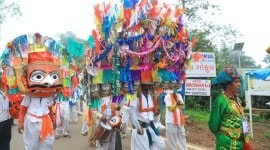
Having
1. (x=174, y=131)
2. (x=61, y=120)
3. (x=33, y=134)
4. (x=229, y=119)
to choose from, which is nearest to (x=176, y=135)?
(x=174, y=131)

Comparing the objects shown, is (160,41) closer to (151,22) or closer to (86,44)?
(151,22)

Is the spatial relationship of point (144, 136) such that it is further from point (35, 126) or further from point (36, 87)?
point (36, 87)

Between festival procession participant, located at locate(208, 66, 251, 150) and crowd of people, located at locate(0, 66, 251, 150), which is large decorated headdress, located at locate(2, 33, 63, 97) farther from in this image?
festival procession participant, located at locate(208, 66, 251, 150)

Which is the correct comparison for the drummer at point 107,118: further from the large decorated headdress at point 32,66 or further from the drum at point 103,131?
the large decorated headdress at point 32,66

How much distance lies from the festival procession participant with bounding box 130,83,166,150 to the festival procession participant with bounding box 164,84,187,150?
6.07 feet

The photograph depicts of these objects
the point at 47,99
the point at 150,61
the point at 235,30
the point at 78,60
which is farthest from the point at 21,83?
the point at 235,30

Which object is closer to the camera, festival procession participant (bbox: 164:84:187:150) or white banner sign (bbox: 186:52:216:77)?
festival procession participant (bbox: 164:84:187:150)

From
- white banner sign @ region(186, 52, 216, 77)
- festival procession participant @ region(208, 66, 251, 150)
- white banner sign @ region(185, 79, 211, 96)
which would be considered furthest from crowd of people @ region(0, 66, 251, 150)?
white banner sign @ region(185, 79, 211, 96)

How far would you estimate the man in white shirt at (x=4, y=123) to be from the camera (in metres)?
6.79

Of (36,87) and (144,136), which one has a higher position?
(36,87)

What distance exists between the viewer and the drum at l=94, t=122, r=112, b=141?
22.7 feet

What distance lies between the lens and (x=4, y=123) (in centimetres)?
684

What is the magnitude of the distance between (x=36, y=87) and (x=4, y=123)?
1365mm

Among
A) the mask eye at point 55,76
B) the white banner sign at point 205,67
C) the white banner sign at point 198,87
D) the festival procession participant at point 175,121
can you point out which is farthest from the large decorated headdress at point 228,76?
the white banner sign at point 198,87
